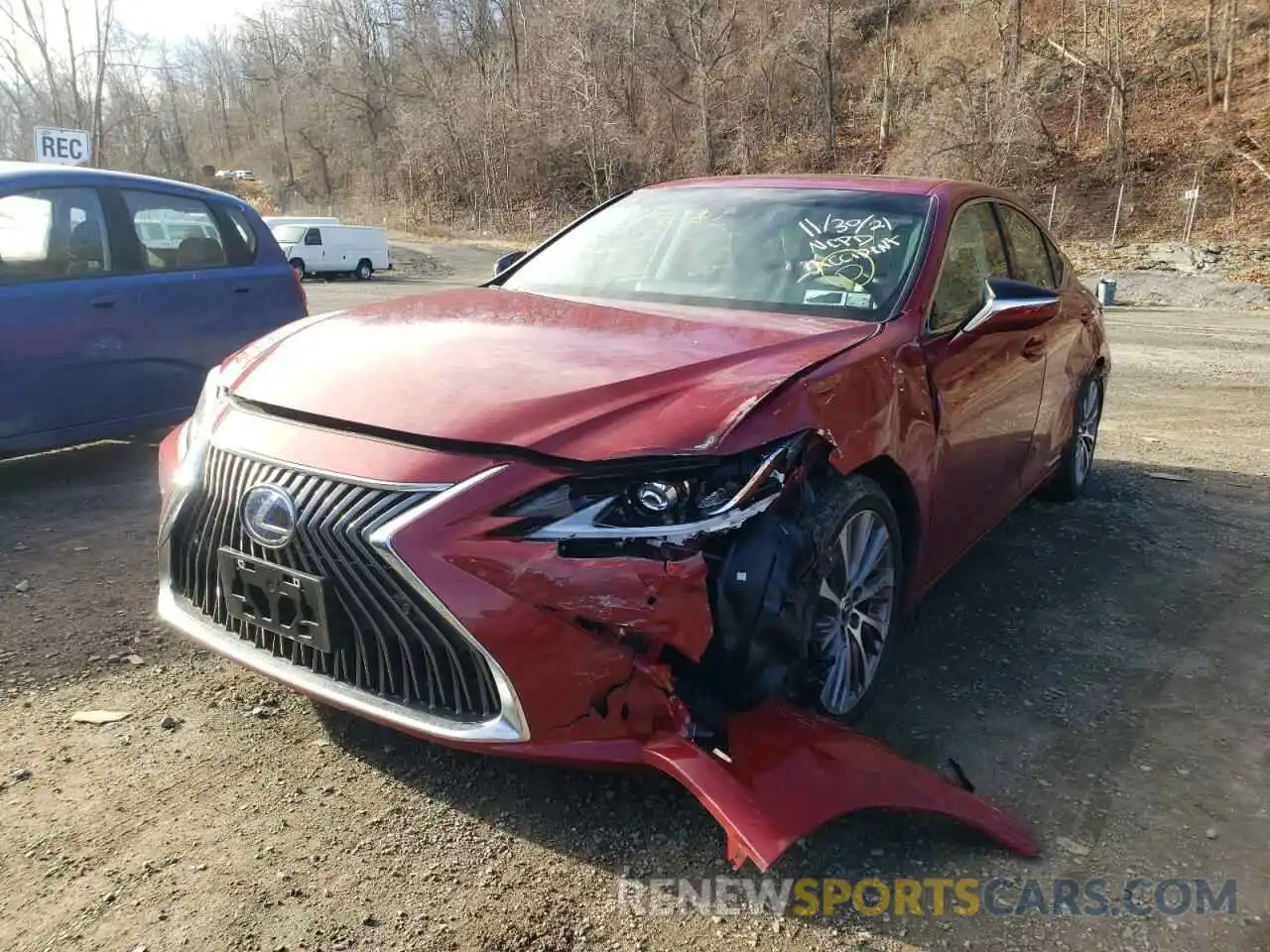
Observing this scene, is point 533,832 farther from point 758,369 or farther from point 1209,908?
point 1209,908

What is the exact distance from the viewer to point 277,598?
249 cm

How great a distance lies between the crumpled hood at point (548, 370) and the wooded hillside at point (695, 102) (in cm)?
2604

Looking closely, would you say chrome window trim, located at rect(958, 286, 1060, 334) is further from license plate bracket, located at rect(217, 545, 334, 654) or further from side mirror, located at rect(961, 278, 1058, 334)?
license plate bracket, located at rect(217, 545, 334, 654)

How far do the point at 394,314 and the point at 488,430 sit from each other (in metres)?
1.23

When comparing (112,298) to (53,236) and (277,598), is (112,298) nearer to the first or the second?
(53,236)

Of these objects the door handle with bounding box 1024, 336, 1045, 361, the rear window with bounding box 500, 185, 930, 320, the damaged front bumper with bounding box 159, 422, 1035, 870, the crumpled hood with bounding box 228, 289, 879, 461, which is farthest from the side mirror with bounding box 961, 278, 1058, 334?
the damaged front bumper with bounding box 159, 422, 1035, 870

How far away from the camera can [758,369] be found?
2742mm

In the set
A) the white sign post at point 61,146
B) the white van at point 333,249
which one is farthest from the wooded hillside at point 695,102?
the white sign post at point 61,146

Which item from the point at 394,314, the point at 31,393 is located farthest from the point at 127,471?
the point at 394,314

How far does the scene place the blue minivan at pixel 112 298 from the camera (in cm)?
502

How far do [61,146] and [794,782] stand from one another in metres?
19.3

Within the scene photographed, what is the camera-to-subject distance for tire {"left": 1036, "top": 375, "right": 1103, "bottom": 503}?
5289mm

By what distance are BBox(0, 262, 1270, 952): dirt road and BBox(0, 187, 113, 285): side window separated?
1.59m

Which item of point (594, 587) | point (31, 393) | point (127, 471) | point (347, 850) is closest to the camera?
point (594, 587)
